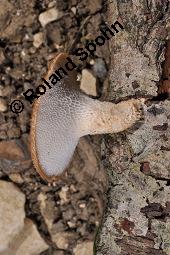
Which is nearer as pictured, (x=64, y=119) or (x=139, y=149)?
(x=139, y=149)

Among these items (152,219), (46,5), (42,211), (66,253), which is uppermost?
(46,5)

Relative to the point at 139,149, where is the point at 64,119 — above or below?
above

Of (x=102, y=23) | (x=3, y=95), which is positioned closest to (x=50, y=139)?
(x=3, y=95)

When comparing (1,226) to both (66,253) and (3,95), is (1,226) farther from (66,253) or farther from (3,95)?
(3,95)
